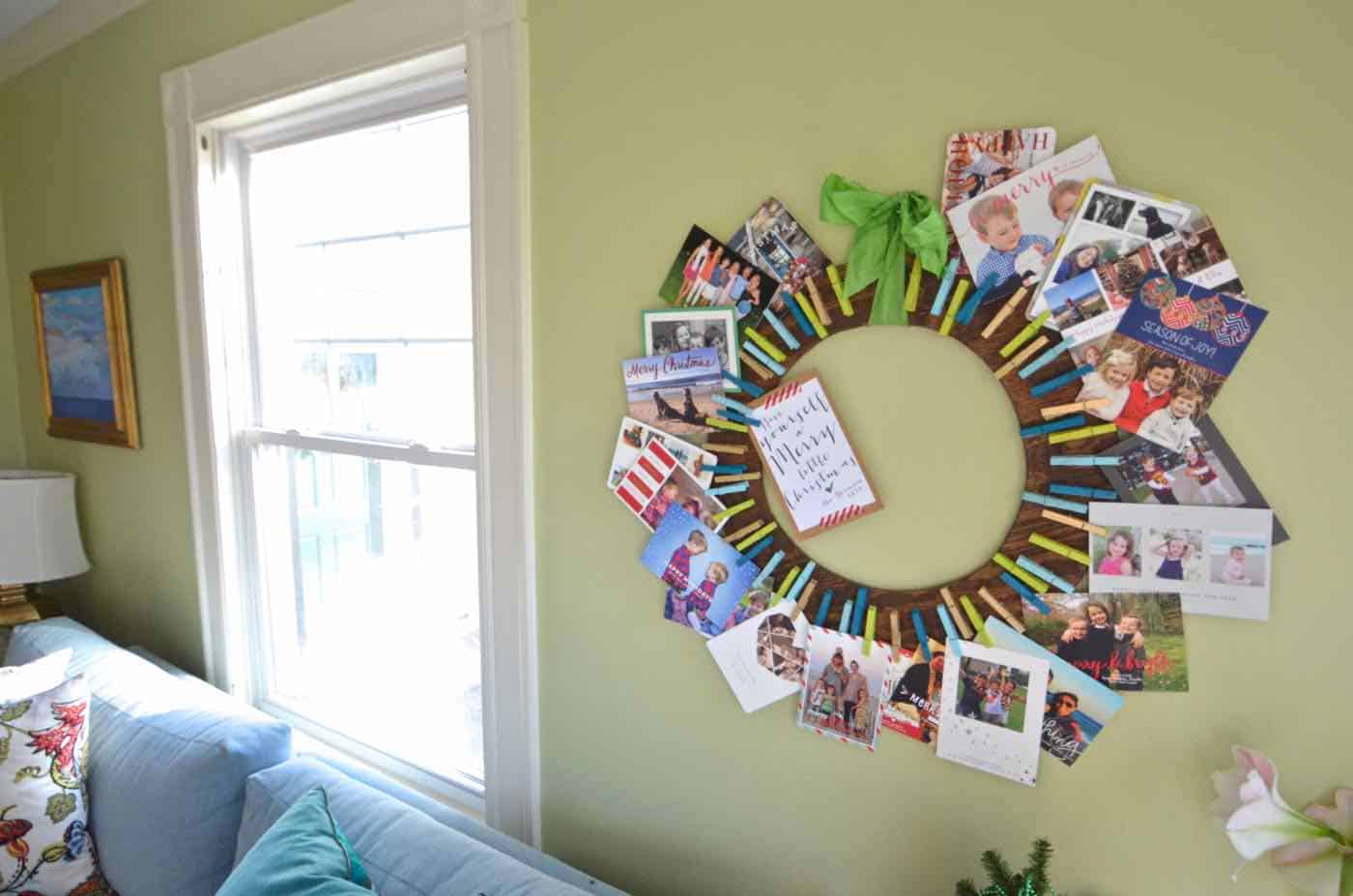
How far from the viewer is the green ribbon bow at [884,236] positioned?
3.09 ft

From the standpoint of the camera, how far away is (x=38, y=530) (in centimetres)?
221

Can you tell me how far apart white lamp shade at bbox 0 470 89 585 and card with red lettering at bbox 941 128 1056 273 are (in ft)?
8.73

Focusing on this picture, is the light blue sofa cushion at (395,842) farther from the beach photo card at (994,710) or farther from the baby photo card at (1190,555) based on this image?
the baby photo card at (1190,555)

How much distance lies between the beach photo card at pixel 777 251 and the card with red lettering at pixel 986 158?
0.19m

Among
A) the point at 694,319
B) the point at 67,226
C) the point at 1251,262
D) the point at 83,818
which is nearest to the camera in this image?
the point at 1251,262

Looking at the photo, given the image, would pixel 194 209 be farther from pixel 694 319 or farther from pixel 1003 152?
pixel 1003 152

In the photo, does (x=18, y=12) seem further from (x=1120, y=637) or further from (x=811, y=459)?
(x=1120, y=637)

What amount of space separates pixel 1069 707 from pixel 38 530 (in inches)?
109

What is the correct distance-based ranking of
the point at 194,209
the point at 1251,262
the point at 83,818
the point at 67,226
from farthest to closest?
the point at 67,226 < the point at 194,209 < the point at 83,818 < the point at 1251,262

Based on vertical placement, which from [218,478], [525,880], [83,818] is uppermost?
[218,478]

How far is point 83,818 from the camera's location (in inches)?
59.7

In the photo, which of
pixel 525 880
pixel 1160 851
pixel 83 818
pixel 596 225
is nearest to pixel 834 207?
pixel 596 225

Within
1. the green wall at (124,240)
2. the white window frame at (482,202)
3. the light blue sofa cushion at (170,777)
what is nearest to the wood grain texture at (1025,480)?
the white window frame at (482,202)

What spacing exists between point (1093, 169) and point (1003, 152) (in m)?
0.10
